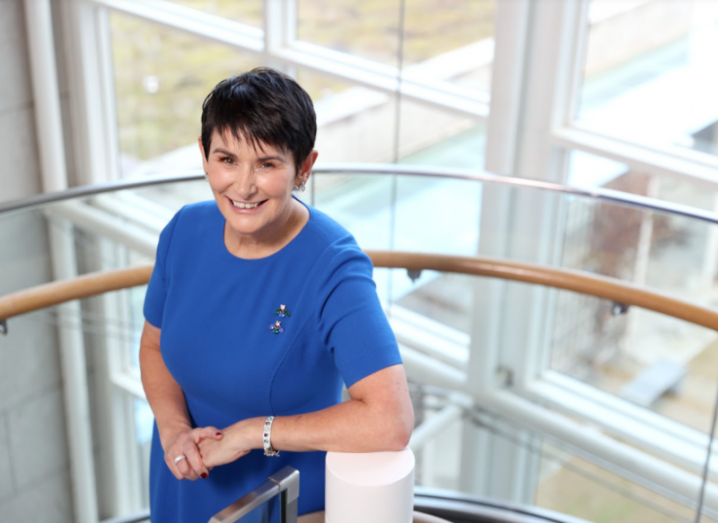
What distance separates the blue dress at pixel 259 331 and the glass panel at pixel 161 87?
4010 millimetres

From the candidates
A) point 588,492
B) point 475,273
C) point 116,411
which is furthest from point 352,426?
point 588,492

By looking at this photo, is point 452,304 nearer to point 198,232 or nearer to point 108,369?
point 108,369

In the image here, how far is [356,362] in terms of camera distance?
1471mm

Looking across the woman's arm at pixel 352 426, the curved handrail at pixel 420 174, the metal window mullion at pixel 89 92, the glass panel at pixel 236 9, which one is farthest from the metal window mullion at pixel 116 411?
the metal window mullion at pixel 89 92

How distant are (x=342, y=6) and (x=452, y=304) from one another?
6.10 ft

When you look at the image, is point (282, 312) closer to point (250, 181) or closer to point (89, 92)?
point (250, 181)

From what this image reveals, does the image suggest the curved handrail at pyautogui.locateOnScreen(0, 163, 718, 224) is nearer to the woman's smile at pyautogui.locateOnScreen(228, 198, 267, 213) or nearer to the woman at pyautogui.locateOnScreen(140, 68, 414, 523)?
the woman at pyautogui.locateOnScreen(140, 68, 414, 523)

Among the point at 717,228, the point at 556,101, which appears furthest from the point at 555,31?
the point at 717,228

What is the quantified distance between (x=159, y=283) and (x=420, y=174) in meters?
1.26

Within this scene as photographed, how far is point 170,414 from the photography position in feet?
5.67

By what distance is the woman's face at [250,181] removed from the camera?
1.50 metres

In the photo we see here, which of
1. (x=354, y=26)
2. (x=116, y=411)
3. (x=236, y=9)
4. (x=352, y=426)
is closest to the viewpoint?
(x=352, y=426)

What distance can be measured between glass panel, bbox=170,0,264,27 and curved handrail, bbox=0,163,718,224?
2637mm

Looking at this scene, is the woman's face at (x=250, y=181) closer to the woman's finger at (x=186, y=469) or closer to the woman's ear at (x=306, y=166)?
the woman's ear at (x=306, y=166)
